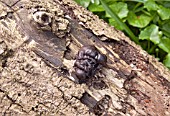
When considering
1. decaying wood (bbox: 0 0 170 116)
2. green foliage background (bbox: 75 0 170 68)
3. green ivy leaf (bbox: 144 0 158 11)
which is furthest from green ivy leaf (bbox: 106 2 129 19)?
decaying wood (bbox: 0 0 170 116)

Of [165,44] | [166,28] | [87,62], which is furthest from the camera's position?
[166,28]

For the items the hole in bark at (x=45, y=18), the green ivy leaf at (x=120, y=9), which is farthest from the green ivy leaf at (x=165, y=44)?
the hole in bark at (x=45, y=18)

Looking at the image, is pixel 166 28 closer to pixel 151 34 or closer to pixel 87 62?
pixel 151 34

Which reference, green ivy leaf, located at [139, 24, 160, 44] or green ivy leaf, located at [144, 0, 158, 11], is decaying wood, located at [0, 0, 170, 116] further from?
green ivy leaf, located at [144, 0, 158, 11]

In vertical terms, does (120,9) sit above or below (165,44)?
above

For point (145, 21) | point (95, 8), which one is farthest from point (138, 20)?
point (95, 8)

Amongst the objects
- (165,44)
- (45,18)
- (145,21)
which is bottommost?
(165,44)
